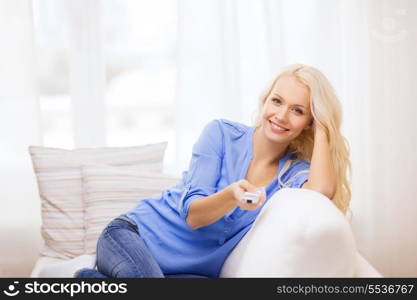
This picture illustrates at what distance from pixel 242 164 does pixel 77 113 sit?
1.11 meters

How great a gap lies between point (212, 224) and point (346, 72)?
140cm

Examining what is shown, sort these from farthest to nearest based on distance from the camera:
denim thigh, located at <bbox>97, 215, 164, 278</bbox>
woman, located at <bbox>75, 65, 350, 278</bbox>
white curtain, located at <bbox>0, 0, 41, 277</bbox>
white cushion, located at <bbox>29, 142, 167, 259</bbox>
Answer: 1. white curtain, located at <bbox>0, 0, 41, 277</bbox>
2. white cushion, located at <bbox>29, 142, 167, 259</bbox>
3. woman, located at <bbox>75, 65, 350, 278</bbox>
4. denim thigh, located at <bbox>97, 215, 164, 278</bbox>

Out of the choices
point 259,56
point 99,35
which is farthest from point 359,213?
point 99,35

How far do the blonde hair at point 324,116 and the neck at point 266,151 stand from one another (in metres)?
0.05

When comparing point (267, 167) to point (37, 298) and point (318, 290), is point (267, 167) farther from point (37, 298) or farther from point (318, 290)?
point (37, 298)

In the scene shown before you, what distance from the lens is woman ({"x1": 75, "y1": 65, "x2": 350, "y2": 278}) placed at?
1.97 metres

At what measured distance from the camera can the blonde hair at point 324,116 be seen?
1998 mm

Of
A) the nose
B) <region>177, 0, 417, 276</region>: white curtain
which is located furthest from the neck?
<region>177, 0, 417, 276</region>: white curtain

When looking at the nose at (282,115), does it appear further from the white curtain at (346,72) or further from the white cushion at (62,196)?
the white curtain at (346,72)

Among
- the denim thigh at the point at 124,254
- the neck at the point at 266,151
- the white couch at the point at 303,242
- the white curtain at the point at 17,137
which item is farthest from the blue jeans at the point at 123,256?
the white curtain at the point at 17,137

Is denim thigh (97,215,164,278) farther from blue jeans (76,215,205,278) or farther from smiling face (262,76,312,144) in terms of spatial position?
smiling face (262,76,312,144)

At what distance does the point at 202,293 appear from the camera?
1689 millimetres

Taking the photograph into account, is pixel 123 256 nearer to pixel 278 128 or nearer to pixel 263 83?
pixel 278 128

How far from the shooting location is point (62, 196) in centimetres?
253
